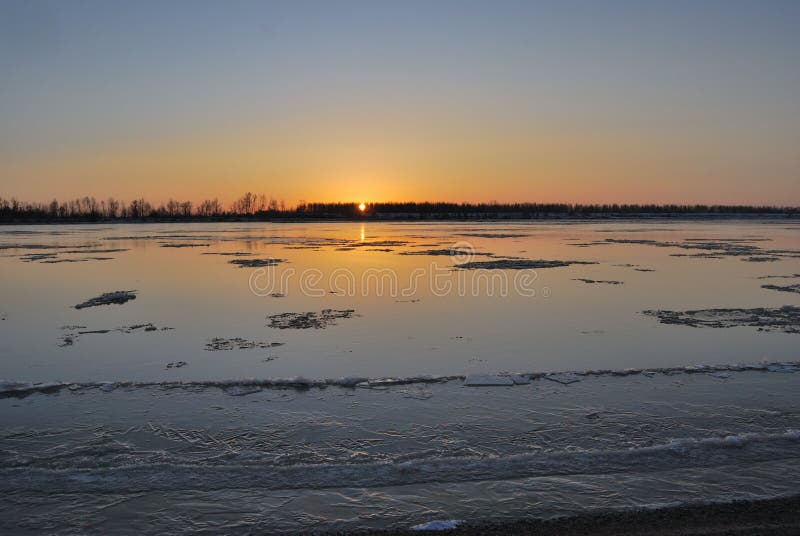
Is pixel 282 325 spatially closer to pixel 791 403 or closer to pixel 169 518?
pixel 169 518

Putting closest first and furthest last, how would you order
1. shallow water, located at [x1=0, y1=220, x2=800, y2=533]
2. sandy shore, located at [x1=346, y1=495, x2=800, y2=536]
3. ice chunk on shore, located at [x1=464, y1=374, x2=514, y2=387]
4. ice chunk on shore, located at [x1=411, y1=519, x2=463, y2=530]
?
1. sandy shore, located at [x1=346, y1=495, x2=800, y2=536]
2. ice chunk on shore, located at [x1=411, y1=519, x2=463, y2=530]
3. shallow water, located at [x1=0, y1=220, x2=800, y2=533]
4. ice chunk on shore, located at [x1=464, y1=374, x2=514, y2=387]

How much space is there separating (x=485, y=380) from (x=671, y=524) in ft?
10.7

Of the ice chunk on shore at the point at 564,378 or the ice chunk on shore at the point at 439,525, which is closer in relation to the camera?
the ice chunk on shore at the point at 439,525

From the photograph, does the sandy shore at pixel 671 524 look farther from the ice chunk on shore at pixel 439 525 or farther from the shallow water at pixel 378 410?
the shallow water at pixel 378 410

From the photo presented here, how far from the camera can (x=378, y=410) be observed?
5.92 m

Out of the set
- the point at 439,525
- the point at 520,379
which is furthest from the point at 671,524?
the point at 520,379

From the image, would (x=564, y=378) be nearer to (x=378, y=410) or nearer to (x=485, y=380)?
(x=485, y=380)

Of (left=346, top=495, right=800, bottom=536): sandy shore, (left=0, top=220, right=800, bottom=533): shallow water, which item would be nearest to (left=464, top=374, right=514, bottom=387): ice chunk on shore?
(left=0, top=220, right=800, bottom=533): shallow water

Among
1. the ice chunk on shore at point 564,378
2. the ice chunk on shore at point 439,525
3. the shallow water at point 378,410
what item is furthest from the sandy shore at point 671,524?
the ice chunk on shore at point 564,378

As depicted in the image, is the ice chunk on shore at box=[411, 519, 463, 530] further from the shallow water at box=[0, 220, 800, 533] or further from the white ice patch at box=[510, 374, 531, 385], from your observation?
the white ice patch at box=[510, 374, 531, 385]

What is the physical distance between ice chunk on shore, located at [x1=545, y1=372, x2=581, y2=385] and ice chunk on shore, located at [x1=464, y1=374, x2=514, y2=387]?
0.52 m

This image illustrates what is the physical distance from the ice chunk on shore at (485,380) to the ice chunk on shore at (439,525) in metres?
2.97

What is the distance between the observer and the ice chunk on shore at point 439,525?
3.66 m

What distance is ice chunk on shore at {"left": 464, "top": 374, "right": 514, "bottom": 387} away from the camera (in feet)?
21.9
